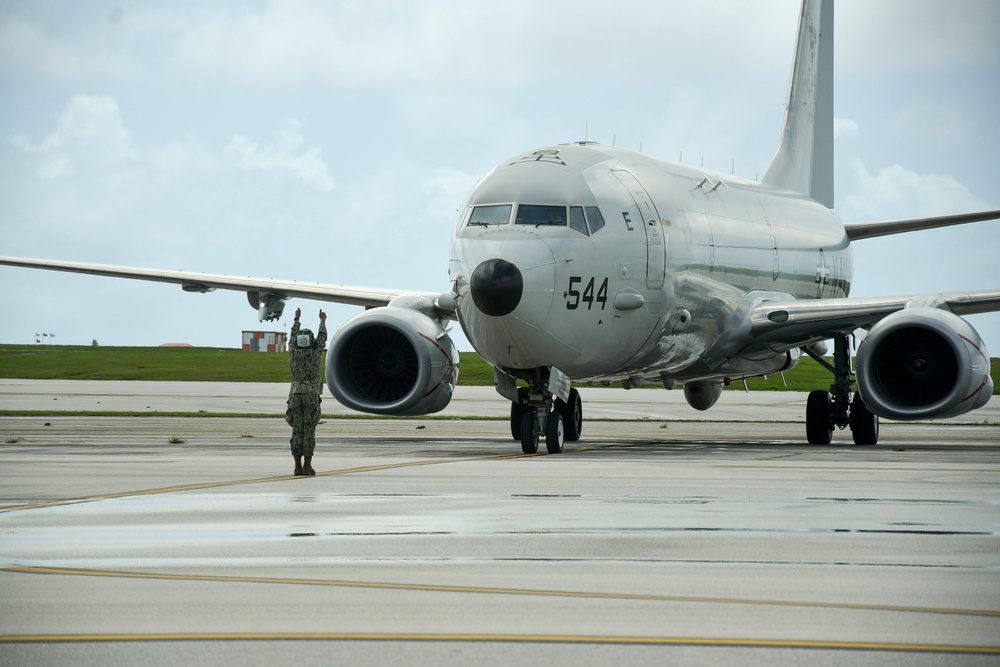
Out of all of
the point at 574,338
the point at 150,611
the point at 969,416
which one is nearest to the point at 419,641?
the point at 150,611

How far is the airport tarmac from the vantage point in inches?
218

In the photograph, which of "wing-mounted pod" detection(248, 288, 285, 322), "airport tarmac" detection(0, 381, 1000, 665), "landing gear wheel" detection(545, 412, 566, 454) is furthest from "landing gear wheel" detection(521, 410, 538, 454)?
"wing-mounted pod" detection(248, 288, 285, 322)

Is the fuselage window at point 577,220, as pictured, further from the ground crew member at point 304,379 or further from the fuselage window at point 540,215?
the ground crew member at point 304,379

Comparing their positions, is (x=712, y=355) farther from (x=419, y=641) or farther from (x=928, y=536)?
(x=419, y=641)

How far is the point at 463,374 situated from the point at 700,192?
1705 inches

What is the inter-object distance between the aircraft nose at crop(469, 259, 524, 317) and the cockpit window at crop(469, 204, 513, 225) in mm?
882

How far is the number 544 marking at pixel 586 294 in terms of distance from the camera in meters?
17.2

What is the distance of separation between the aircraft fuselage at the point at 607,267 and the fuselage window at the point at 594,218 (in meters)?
0.02

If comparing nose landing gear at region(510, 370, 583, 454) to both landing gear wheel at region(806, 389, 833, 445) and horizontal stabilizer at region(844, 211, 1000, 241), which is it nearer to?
landing gear wheel at region(806, 389, 833, 445)

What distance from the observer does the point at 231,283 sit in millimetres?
25109

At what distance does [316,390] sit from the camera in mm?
14750

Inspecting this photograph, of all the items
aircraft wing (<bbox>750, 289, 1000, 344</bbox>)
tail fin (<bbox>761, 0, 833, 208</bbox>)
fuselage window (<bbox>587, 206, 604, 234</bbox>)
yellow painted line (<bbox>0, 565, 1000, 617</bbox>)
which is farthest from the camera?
tail fin (<bbox>761, 0, 833, 208</bbox>)

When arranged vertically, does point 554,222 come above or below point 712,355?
above

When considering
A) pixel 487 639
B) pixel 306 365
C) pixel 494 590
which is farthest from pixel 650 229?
pixel 487 639
